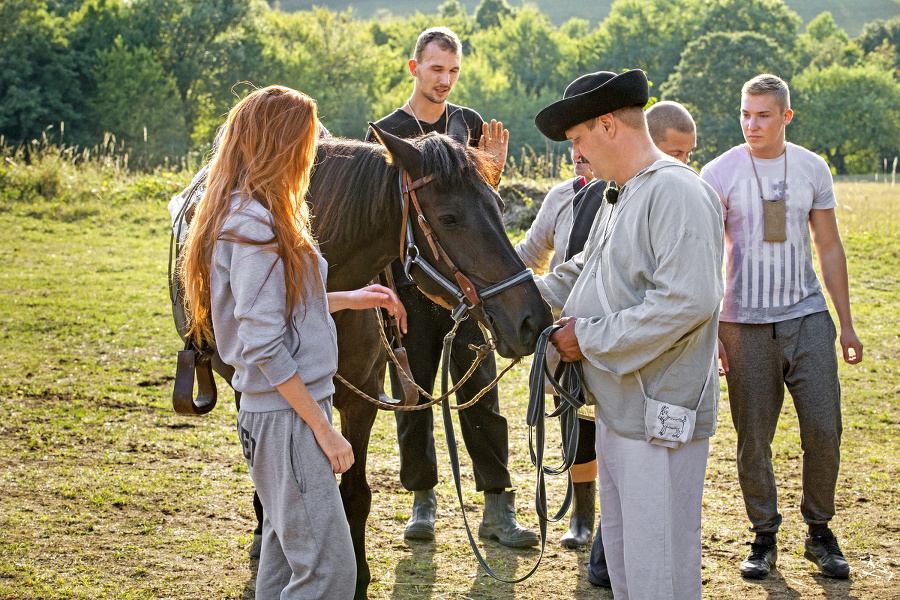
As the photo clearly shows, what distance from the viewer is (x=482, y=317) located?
2.53 m

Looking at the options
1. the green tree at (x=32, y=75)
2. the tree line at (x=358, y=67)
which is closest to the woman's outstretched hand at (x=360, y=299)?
the tree line at (x=358, y=67)

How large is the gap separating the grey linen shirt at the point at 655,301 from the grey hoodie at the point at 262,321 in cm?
73

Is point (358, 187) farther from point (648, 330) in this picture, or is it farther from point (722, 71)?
point (722, 71)

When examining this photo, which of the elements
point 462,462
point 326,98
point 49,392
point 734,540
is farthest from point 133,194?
point 326,98

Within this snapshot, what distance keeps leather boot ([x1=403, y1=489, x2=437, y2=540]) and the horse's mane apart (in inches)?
65.8

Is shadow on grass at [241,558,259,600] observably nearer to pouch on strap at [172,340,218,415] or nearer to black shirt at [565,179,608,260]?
pouch on strap at [172,340,218,415]

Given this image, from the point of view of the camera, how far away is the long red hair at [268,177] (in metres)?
1.97

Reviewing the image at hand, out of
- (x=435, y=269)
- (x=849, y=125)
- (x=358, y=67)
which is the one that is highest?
(x=358, y=67)

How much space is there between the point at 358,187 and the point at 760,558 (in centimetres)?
237

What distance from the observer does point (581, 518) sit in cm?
377

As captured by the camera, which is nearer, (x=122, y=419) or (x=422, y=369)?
(x=422, y=369)

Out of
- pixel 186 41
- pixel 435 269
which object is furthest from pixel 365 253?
pixel 186 41

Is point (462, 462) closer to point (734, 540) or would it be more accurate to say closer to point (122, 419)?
point (734, 540)

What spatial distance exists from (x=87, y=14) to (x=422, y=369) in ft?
158
